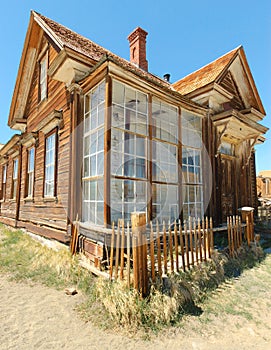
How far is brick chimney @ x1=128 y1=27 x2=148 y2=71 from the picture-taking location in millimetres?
12711

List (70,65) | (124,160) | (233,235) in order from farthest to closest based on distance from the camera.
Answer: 1. (124,160)
2. (233,235)
3. (70,65)

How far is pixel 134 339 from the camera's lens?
2852 mm

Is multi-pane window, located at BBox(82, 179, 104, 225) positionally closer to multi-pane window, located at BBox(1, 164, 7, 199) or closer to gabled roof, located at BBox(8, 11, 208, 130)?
gabled roof, located at BBox(8, 11, 208, 130)

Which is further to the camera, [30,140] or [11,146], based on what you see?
[11,146]

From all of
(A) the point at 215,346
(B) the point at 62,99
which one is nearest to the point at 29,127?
(B) the point at 62,99

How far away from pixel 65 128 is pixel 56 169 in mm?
1359

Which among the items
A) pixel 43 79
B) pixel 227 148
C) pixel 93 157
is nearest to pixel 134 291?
pixel 93 157

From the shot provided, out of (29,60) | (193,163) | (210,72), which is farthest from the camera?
(29,60)

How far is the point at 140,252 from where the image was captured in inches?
133

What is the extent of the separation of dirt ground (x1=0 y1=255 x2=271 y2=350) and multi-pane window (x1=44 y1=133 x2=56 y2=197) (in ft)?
11.5

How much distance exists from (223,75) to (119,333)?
333 inches

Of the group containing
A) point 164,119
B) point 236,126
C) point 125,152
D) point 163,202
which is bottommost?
point 163,202

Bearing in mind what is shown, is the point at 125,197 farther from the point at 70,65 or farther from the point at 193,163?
the point at 70,65

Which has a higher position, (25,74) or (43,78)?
(25,74)
